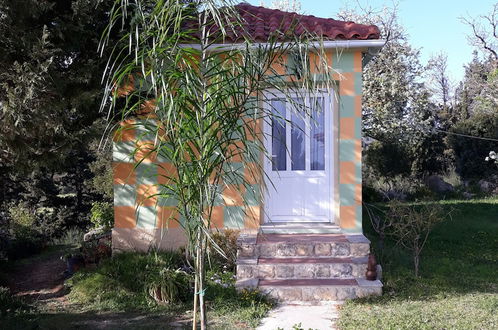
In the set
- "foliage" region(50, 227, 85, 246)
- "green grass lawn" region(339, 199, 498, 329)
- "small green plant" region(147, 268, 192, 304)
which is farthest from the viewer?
A: "foliage" region(50, 227, 85, 246)

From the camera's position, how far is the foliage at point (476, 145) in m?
18.5

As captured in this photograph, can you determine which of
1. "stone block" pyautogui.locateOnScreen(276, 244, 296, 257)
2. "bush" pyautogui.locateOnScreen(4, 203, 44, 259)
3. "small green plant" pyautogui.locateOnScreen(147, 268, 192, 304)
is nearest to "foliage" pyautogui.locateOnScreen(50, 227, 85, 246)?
"bush" pyautogui.locateOnScreen(4, 203, 44, 259)

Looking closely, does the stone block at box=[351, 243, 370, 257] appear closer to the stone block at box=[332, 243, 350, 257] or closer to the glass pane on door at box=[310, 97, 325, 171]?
the stone block at box=[332, 243, 350, 257]

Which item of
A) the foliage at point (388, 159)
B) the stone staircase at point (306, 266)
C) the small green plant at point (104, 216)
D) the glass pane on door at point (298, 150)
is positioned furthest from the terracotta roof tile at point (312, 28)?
the foliage at point (388, 159)

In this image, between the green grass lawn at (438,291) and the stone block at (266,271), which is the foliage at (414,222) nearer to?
the green grass lawn at (438,291)

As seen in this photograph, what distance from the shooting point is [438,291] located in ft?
20.4

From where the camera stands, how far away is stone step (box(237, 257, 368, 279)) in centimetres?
630

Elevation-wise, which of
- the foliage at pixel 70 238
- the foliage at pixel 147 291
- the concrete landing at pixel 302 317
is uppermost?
the foliage at pixel 147 291

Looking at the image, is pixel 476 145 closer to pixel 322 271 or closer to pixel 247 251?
pixel 322 271

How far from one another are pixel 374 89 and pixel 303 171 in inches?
255

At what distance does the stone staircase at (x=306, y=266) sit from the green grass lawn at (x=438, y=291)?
34cm

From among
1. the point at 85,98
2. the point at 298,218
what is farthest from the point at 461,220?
the point at 85,98

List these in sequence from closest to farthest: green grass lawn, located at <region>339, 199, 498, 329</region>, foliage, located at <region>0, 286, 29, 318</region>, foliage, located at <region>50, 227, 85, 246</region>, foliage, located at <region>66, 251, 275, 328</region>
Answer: foliage, located at <region>0, 286, 29, 318</region>
green grass lawn, located at <region>339, 199, 498, 329</region>
foliage, located at <region>66, 251, 275, 328</region>
foliage, located at <region>50, 227, 85, 246</region>

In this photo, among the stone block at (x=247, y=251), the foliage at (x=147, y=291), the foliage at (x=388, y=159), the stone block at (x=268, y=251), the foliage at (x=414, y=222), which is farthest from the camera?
the foliage at (x=388, y=159)
